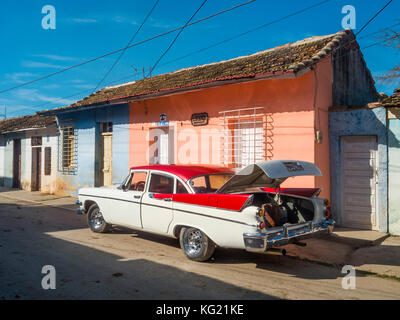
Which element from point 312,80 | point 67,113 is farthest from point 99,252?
point 67,113

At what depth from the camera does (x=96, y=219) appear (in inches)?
310

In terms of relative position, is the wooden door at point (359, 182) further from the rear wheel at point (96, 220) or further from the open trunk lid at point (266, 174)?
the rear wheel at point (96, 220)

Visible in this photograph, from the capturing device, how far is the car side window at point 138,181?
22.6 ft

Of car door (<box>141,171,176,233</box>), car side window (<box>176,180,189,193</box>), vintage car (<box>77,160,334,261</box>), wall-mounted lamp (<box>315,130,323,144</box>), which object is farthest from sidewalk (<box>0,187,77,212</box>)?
wall-mounted lamp (<box>315,130,323,144</box>)

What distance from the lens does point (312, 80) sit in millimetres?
8500

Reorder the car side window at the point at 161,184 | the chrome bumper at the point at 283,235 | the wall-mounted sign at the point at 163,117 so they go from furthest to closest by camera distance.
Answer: the wall-mounted sign at the point at 163,117 → the car side window at the point at 161,184 → the chrome bumper at the point at 283,235

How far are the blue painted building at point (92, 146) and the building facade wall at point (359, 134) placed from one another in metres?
7.17

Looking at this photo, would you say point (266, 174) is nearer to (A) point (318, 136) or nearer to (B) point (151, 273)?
(B) point (151, 273)

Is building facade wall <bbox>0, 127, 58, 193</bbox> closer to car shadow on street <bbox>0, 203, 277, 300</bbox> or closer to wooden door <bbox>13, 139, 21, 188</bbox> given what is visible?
wooden door <bbox>13, 139, 21, 188</bbox>

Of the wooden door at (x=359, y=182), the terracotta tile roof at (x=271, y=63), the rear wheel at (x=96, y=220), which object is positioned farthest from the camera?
the wooden door at (x=359, y=182)

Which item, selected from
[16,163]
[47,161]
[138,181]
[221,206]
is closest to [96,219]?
[138,181]

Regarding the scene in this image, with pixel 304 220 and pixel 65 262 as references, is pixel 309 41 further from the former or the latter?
pixel 65 262

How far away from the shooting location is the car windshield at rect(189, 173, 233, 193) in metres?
6.12

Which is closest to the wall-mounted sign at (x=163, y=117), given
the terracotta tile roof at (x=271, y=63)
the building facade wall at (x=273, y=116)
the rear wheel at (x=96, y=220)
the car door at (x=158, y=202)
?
the building facade wall at (x=273, y=116)
